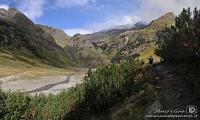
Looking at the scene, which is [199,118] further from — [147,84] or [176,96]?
Answer: [147,84]

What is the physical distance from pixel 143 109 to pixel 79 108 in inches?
278

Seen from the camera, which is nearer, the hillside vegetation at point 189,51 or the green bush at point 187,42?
the hillside vegetation at point 189,51

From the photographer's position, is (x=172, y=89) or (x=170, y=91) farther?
(x=172, y=89)

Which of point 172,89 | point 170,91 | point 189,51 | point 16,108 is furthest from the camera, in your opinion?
point 16,108

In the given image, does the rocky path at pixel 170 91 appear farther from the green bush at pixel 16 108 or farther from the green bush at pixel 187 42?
the green bush at pixel 16 108

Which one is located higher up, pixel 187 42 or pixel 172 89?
pixel 187 42

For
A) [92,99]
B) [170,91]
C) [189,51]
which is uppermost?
[189,51]

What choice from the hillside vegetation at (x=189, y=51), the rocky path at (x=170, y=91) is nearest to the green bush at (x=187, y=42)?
the hillside vegetation at (x=189, y=51)

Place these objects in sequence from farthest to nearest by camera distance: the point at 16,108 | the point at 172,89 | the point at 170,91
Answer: the point at 16,108, the point at 172,89, the point at 170,91

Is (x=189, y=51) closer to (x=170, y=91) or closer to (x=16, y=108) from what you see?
(x=170, y=91)

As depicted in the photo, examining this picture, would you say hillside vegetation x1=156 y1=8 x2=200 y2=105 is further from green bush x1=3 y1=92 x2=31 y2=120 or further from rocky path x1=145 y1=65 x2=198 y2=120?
green bush x1=3 y1=92 x2=31 y2=120

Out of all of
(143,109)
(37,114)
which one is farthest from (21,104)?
(143,109)

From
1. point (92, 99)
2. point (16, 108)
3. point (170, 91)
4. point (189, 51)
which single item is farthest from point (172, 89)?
point (16, 108)

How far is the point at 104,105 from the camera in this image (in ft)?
86.9
